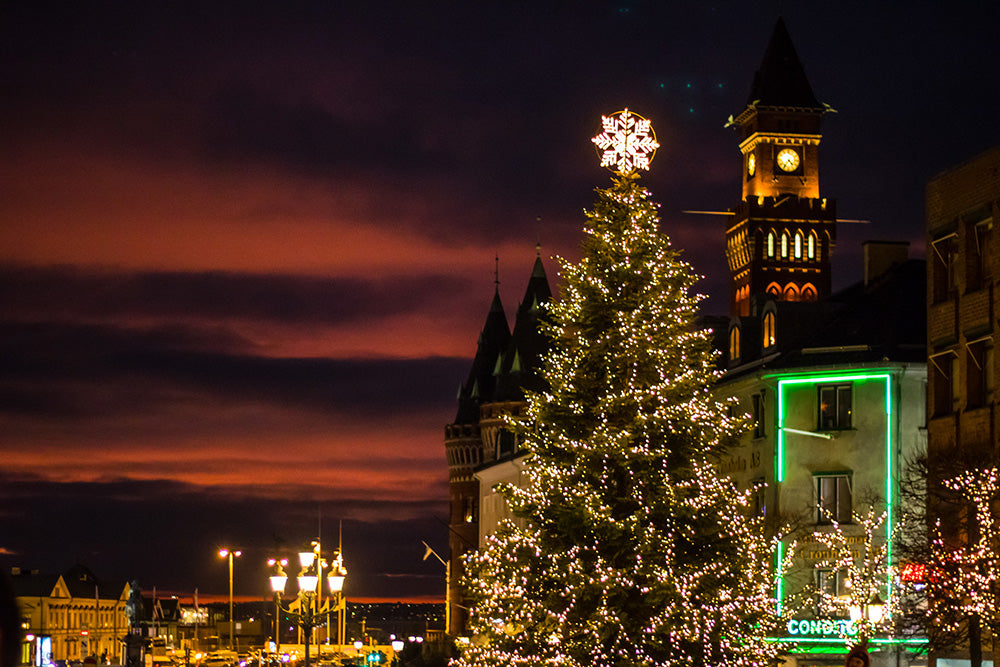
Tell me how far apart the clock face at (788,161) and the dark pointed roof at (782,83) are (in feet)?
14.3

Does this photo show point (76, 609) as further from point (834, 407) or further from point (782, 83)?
point (834, 407)

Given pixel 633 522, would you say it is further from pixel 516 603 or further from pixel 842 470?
pixel 842 470

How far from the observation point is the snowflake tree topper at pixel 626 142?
113ft

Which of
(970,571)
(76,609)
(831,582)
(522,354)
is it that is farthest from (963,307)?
(76,609)

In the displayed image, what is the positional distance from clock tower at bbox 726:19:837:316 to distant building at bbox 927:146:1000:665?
312ft

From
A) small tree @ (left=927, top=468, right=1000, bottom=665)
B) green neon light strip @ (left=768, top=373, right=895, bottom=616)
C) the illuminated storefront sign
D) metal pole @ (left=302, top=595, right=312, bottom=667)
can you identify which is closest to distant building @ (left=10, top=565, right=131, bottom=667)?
green neon light strip @ (left=768, top=373, right=895, bottom=616)

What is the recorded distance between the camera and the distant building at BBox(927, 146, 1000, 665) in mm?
34000

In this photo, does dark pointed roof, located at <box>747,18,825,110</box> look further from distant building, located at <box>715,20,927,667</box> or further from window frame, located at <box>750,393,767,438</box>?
window frame, located at <box>750,393,767,438</box>

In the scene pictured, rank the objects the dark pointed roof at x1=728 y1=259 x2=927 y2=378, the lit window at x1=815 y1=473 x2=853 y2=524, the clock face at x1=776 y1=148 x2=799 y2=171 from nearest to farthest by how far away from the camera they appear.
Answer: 1. the lit window at x1=815 y1=473 x2=853 y2=524
2. the dark pointed roof at x1=728 y1=259 x2=927 y2=378
3. the clock face at x1=776 y1=148 x2=799 y2=171

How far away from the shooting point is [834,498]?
46.3 meters

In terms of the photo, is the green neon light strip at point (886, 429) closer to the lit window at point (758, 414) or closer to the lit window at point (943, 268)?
the lit window at point (758, 414)

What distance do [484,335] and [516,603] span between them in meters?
90.8

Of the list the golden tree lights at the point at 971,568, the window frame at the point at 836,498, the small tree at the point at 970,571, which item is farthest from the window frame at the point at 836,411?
the golden tree lights at the point at 971,568

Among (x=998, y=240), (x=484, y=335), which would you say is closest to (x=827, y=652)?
(x=998, y=240)
